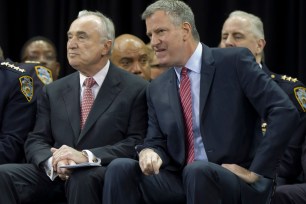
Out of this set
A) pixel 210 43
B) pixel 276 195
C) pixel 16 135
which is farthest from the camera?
pixel 210 43

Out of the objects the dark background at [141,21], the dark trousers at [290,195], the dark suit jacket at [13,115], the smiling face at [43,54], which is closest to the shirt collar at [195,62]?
the dark trousers at [290,195]

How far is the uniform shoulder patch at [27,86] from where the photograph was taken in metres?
3.97

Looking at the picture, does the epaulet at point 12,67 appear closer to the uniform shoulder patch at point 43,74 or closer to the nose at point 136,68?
the uniform shoulder patch at point 43,74

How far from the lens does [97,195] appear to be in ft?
10.9

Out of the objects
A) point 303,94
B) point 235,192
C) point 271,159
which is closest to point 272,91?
point 271,159

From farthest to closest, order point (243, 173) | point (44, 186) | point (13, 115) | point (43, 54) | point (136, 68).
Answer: point (43, 54), point (136, 68), point (13, 115), point (44, 186), point (243, 173)

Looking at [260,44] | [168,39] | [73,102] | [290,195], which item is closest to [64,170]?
[73,102]

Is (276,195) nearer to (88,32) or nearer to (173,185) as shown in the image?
(173,185)

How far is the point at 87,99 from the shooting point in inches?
149

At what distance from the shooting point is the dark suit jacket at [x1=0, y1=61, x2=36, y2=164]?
151 inches

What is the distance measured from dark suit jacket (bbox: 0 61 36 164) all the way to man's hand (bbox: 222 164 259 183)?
4.22ft

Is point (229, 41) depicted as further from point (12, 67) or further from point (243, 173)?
point (243, 173)

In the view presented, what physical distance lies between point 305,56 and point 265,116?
4.96ft

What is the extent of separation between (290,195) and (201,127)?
0.60 meters
